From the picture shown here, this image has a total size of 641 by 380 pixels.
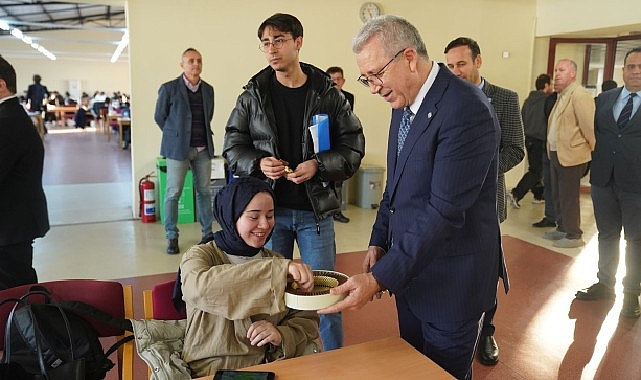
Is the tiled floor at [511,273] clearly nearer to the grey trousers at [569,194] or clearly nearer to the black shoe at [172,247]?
the black shoe at [172,247]

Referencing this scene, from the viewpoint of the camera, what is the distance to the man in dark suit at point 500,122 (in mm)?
2705

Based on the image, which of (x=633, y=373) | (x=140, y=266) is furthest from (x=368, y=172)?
(x=633, y=373)

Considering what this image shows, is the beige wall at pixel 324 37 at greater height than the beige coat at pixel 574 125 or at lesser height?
greater

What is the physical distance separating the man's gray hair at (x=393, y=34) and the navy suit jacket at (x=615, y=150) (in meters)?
2.73

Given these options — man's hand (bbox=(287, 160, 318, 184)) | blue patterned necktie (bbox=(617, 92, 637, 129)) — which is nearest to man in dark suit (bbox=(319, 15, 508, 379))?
man's hand (bbox=(287, 160, 318, 184))

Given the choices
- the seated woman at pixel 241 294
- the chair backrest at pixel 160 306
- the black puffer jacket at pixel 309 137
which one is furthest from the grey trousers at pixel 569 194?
the chair backrest at pixel 160 306

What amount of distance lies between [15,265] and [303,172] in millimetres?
1500

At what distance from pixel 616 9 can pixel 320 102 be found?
6020 mm

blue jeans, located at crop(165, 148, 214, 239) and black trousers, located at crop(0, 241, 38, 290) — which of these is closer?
black trousers, located at crop(0, 241, 38, 290)

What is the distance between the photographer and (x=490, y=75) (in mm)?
7641

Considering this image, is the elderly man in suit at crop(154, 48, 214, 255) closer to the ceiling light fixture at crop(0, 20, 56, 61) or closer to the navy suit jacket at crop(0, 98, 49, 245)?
the navy suit jacket at crop(0, 98, 49, 245)

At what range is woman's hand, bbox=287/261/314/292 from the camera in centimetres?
147

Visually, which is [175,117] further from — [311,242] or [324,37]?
[311,242]

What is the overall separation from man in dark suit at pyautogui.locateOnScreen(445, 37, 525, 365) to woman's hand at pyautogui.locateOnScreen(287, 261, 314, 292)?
5.11ft
